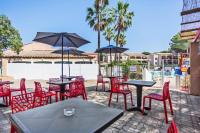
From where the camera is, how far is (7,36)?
20234 millimetres

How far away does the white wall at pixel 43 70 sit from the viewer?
59.4ft

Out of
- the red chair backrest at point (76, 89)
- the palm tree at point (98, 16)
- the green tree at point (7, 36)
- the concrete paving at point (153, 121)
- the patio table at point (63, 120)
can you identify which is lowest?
the concrete paving at point (153, 121)

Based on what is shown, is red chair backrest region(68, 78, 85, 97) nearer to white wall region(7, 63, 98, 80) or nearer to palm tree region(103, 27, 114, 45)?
white wall region(7, 63, 98, 80)

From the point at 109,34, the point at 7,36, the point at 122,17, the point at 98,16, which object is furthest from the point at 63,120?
the point at 109,34

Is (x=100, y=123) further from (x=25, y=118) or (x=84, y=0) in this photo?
(x=84, y=0)

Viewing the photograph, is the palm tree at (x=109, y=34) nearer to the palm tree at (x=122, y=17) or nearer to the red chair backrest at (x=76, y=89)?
the palm tree at (x=122, y=17)

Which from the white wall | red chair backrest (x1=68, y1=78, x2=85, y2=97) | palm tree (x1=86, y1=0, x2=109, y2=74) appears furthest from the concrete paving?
palm tree (x1=86, y1=0, x2=109, y2=74)

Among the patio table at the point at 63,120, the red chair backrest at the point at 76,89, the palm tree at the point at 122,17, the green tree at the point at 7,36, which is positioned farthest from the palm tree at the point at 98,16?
the patio table at the point at 63,120

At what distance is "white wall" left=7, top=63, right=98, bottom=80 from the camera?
18094 millimetres

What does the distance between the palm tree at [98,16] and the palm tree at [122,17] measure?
4.89 feet

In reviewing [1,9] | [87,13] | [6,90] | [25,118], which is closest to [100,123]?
[25,118]

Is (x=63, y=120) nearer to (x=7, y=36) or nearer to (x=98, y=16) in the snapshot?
(x=98, y=16)

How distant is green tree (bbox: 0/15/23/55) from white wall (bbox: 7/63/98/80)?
2907mm

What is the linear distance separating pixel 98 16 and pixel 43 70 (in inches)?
299
